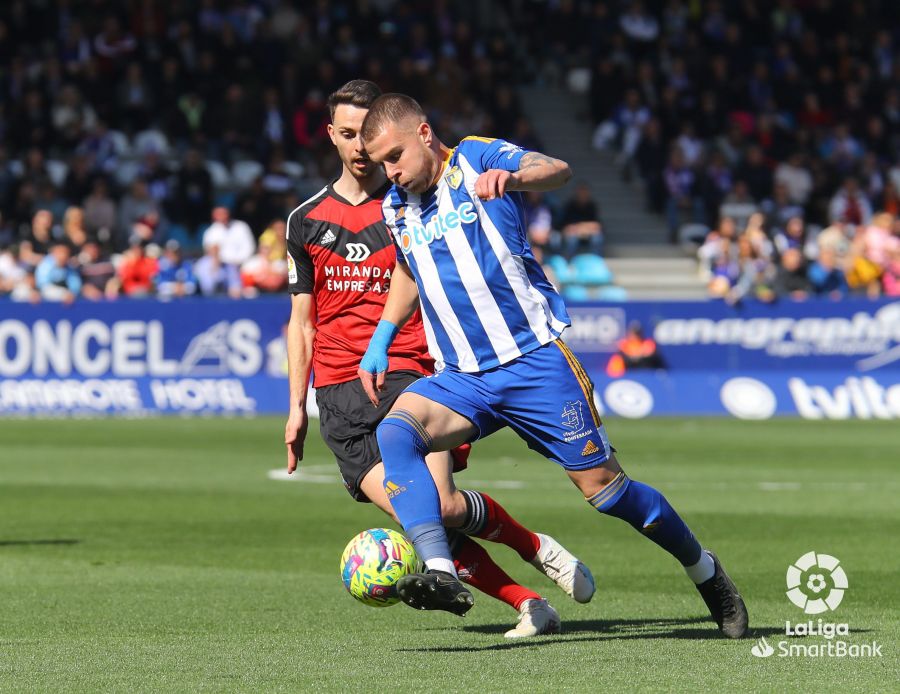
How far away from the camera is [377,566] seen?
259 inches

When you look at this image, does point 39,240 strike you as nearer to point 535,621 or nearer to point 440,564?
point 535,621

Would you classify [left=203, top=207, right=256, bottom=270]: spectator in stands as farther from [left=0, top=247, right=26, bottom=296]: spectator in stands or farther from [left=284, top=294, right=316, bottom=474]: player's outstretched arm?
[left=284, top=294, right=316, bottom=474]: player's outstretched arm

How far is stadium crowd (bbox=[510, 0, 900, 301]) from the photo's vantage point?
106 ft

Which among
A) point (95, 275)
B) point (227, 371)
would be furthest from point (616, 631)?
point (95, 275)

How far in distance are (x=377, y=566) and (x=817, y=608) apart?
250cm

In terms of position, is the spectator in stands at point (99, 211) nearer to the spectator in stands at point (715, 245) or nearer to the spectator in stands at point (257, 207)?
the spectator in stands at point (257, 207)

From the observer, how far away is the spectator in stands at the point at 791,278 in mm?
26938

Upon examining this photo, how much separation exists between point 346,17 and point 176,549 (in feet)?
77.0

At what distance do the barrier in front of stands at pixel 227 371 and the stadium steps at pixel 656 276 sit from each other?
208 inches

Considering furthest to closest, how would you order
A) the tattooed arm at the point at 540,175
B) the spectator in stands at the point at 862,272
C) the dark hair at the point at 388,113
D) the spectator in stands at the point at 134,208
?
the spectator in stands at the point at 862,272 → the spectator in stands at the point at 134,208 → the dark hair at the point at 388,113 → the tattooed arm at the point at 540,175

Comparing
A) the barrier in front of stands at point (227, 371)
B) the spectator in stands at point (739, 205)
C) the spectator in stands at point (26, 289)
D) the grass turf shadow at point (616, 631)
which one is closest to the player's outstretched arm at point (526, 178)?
the grass turf shadow at point (616, 631)

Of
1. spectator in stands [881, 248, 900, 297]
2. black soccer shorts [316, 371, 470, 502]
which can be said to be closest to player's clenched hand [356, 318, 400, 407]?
black soccer shorts [316, 371, 470, 502]

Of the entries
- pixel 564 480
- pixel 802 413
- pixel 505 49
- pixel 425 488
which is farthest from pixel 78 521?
pixel 505 49

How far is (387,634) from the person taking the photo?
731 centimetres
